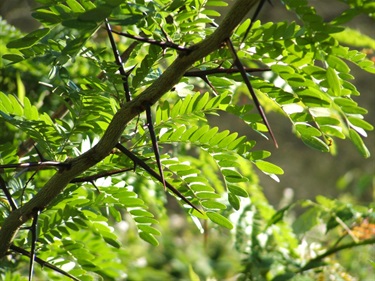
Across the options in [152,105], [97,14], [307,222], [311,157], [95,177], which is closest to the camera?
[97,14]

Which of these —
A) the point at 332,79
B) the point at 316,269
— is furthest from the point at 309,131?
the point at 316,269

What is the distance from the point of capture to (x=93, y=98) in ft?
2.76

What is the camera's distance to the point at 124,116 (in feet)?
2.35

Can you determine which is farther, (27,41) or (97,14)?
(27,41)

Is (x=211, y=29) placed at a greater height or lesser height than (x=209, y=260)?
lesser

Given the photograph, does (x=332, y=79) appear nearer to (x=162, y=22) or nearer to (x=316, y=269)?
(x=162, y=22)

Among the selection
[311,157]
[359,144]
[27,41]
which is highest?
[311,157]

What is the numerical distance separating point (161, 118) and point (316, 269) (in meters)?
0.77

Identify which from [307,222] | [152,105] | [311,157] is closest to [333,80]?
[152,105]

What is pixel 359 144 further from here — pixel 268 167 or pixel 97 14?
pixel 97 14

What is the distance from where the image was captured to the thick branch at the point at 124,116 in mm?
630

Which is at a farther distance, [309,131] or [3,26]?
[3,26]

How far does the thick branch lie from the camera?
63cm

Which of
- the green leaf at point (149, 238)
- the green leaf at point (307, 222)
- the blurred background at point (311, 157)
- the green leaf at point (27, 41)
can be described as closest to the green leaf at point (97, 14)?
the green leaf at point (27, 41)
